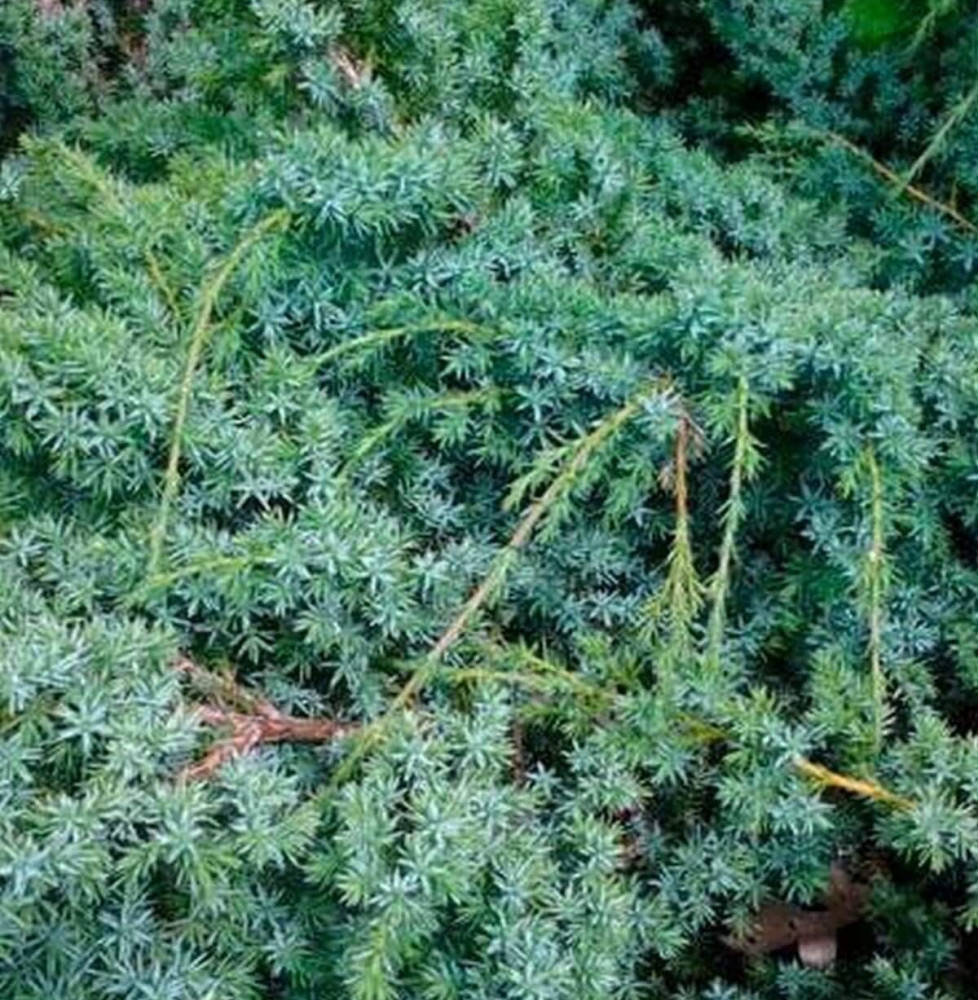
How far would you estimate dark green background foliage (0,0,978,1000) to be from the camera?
3.24 ft

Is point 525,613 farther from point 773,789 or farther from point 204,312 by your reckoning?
point 204,312

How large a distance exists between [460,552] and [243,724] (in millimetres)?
238

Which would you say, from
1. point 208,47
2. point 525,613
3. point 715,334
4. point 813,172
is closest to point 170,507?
point 525,613

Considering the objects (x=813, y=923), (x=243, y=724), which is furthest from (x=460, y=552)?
(x=813, y=923)

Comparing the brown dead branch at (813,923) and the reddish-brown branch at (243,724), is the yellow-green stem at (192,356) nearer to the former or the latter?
the reddish-brown branch at (243,724)

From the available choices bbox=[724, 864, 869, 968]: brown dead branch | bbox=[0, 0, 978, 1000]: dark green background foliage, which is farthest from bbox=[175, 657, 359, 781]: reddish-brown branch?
bbox=[724, 864, 869, 968]: brown dead branch

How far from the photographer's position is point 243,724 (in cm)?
105

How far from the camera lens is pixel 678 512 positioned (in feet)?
3.74

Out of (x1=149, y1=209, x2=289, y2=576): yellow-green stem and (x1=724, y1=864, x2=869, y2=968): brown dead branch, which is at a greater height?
(x1=149, y1=209, x2=289, y2=576): yellow-green stem

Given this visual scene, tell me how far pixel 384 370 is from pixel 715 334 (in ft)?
→ 0.98

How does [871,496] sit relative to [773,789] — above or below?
above

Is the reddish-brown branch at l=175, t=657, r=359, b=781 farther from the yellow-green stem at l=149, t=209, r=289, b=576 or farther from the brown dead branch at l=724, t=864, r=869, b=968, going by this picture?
the brown dead branch at l=724, t=864, r=869, b=968

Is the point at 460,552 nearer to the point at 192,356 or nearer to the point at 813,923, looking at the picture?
the point at 192,356

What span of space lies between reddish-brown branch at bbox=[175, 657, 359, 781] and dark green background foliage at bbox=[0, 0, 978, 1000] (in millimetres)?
15
